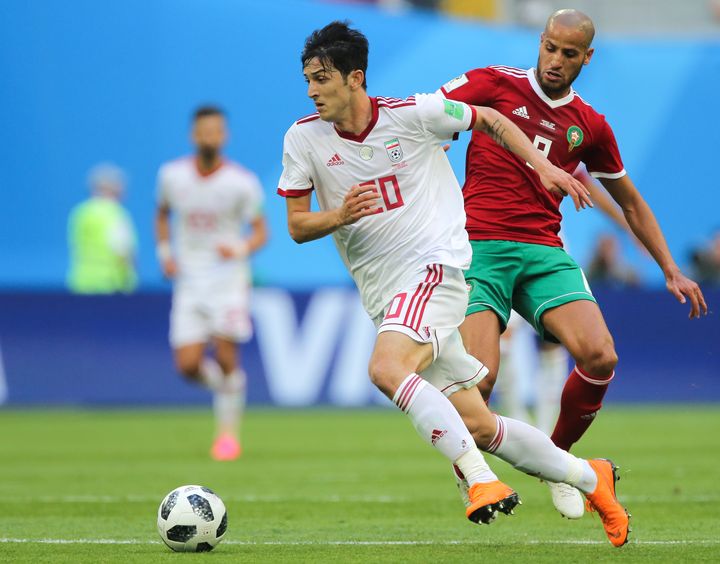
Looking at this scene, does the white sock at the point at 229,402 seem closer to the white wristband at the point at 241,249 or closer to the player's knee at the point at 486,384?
the white wristband at the point at 241,249

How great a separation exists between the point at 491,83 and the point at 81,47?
15.1 m

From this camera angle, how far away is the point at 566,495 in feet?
24.2

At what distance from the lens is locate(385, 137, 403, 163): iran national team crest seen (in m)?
7.10

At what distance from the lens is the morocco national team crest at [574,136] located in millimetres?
7926

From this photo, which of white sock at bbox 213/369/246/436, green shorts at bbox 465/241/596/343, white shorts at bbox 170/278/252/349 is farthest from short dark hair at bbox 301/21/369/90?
white sock at bbox 213/369/246/436

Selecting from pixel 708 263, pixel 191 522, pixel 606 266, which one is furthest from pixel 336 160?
pixel 708 263

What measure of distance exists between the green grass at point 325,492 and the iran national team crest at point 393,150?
186 centimetres

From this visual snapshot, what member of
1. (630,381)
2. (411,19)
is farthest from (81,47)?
(630,381)

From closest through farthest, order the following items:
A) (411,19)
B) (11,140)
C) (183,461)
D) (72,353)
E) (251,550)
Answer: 1. (251,550)
2. (183,461)
3. (72,353)
4. (11,140)
5. (411,19)

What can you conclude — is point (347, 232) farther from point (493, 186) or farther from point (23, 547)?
point (23, 547)

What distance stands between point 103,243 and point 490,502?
561 inches

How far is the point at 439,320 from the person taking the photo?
22.7 ft

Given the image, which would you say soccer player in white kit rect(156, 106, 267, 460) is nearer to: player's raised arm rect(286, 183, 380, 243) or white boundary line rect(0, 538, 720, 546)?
white boundary line rect(0, 538, 720, 546)

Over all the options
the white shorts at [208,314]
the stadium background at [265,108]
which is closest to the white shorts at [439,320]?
the white shorts at [208,314]
